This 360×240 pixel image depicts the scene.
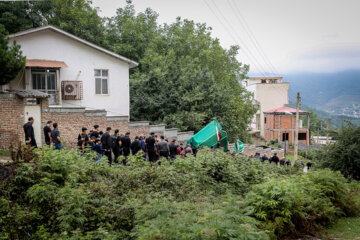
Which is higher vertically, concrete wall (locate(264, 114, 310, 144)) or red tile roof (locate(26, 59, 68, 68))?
red tile roof (locate(26, 59, 68, 68))

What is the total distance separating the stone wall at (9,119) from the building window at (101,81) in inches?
283

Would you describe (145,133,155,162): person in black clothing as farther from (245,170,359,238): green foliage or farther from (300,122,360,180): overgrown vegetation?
(300,122,360,180): overgrown vegetation

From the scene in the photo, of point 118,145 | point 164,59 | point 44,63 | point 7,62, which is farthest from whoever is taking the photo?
point 164,59

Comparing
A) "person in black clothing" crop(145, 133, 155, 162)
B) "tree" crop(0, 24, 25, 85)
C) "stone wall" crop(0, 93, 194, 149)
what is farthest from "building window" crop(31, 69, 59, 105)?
"person in black clothing" crop(145, 133, 155, 162)

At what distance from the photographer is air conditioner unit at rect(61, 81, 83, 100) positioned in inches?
817

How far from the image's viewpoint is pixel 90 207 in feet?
27.1

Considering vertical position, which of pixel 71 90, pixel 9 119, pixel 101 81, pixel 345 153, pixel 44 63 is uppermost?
pixel 44 63

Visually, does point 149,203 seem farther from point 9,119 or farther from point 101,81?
point 101,81

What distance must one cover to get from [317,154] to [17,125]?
17.0 meters

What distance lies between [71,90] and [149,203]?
47.6ft

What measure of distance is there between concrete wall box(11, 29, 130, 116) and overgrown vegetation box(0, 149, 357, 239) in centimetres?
1095

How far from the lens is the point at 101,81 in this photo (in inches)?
891

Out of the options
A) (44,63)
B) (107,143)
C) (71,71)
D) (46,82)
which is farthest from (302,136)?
(107,143)

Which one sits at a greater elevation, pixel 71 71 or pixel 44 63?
pixel 44 63
